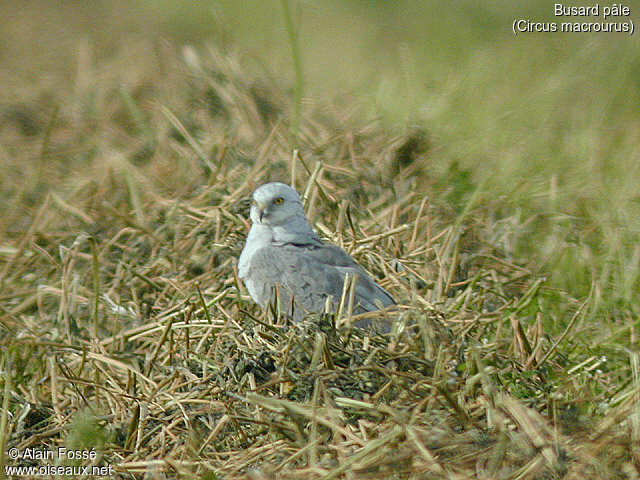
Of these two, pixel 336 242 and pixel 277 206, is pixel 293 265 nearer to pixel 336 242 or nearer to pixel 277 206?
pixel 277 206

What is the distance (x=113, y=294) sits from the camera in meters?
3.91

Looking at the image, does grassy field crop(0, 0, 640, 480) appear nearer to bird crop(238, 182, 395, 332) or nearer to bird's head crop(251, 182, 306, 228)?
bird crop(238, 182, 395, 332)

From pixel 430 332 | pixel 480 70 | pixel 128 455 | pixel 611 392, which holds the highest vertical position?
pixel 480 70

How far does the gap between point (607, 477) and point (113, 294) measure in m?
2.56

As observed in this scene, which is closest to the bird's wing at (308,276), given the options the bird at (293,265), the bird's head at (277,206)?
the bird at (293,265)

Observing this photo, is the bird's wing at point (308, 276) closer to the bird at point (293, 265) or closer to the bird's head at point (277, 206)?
the bird at point (293, 265)

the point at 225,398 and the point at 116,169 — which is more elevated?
the point at 116,169

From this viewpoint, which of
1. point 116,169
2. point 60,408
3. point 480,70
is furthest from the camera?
point 480,70

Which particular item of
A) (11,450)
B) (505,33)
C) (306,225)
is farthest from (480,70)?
(11,450)

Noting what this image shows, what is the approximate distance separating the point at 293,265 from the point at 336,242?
47 centimetres

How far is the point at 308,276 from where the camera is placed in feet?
12.0

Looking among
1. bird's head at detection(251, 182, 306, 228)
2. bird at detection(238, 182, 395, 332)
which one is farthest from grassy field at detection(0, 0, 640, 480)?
bird's head at detection(251, 182, 306, 228)

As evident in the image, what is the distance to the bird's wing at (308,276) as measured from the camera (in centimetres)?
355

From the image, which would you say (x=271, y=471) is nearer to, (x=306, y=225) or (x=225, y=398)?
(x=225, y=398)
